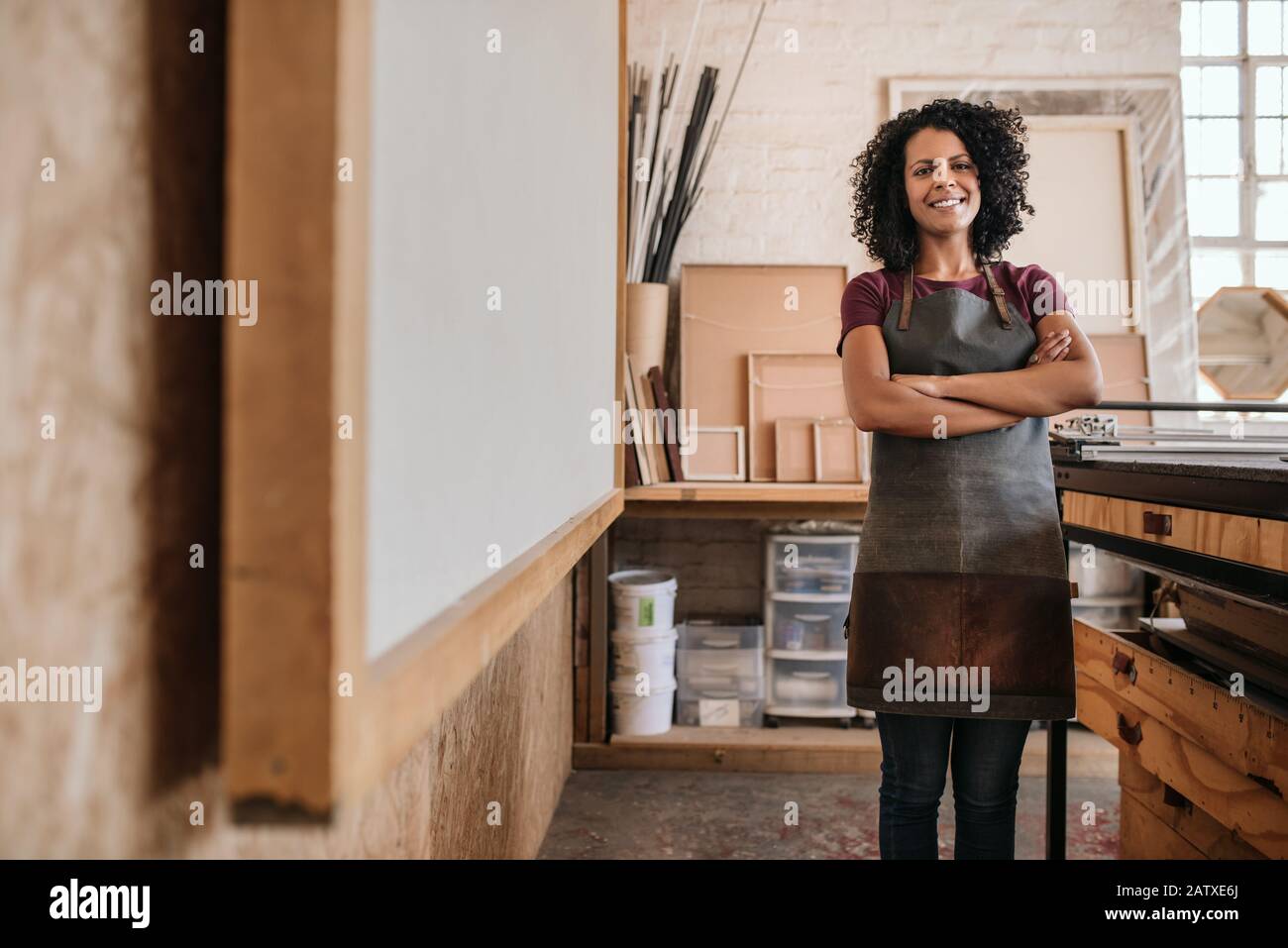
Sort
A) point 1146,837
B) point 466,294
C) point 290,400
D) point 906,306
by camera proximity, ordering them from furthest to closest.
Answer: point 1146,837
point 906,306
point 466,294
point 290,400

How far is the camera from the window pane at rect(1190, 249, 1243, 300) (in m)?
3.39

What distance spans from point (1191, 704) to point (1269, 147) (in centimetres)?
286

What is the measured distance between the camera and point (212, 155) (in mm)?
444

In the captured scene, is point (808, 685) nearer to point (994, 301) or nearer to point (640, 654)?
point (640, 654)

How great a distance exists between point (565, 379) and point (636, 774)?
78.2 inches

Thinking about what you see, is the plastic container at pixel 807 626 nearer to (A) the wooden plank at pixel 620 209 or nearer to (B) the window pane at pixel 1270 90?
(A) the wooden plank at pixel 620 209

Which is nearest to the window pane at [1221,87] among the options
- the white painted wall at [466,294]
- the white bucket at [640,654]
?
the white bucket at [640,654]

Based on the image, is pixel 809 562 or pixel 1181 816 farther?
pixel 809 562

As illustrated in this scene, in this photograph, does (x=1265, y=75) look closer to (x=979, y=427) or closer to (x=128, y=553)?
(x=979, y=427)

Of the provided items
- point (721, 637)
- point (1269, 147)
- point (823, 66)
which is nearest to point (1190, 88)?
point (1269, 147)

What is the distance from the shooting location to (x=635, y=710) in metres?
2.95
